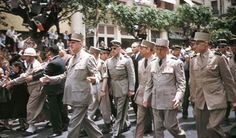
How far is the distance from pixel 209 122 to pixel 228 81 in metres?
0.71

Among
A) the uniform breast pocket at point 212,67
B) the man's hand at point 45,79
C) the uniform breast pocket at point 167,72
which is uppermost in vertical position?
the uniform breast pocket at point 212,67

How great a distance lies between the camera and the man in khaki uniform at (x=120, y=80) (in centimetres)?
843

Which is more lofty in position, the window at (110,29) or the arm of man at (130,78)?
the window at (110,29)

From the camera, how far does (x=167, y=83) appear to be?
6492 millimetres

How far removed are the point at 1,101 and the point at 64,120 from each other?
1637 millimetres

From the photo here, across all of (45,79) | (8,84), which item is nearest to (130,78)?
(45,79)

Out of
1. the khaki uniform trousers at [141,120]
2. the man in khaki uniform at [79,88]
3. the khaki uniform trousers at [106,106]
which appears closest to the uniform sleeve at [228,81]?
the khaki uniform trousers at [141,120]

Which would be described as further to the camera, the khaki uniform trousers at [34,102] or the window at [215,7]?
the window at [215,7]

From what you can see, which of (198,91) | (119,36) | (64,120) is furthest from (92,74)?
(119,36)

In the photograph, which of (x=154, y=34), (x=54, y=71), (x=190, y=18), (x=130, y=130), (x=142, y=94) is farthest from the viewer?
(x=154, y=34)

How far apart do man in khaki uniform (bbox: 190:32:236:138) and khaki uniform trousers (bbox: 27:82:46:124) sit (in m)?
4.40

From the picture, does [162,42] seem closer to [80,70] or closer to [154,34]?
[80,70]

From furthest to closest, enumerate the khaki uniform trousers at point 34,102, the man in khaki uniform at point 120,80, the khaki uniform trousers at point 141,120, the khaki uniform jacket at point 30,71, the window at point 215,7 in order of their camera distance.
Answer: the window at point 215,7, the khaki uniform trousers at point 34,102, the khaki uniform jacket at point 30,71, the man in khaki uniform at point 120,80, the khaki uniform trousers at point 141,120

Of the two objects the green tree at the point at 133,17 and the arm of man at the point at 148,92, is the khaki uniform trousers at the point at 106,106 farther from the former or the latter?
the green tree at the point at 133,17
